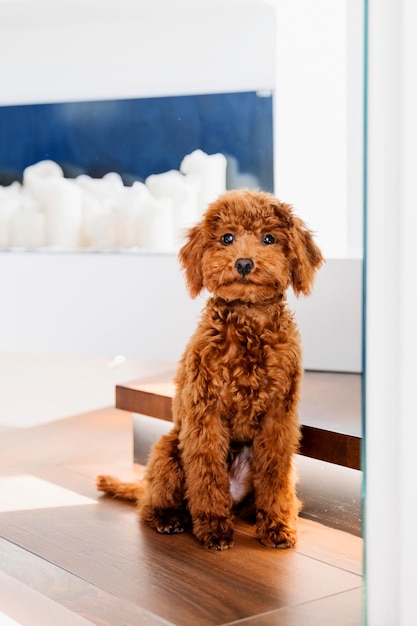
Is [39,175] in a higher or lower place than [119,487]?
higher

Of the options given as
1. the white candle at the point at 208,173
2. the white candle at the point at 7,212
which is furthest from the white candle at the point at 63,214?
the white candle at the point at 208,173

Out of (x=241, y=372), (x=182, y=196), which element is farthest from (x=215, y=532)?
(x=182, y=196)

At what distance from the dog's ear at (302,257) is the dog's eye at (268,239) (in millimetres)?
39

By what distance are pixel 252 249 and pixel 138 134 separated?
5.18ft

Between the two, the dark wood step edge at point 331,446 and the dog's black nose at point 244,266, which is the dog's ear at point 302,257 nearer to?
the dog's black nose at point 244,266

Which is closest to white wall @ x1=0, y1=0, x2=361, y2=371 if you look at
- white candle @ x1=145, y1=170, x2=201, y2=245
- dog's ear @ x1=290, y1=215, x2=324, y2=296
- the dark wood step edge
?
white candle @ x1=145, y1=170, x2=201, y2=245

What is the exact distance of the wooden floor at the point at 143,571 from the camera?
1.53 m

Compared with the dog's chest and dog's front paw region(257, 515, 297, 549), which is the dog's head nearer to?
the dog's chest

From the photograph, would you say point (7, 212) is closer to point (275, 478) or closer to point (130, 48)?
point (130, 48)

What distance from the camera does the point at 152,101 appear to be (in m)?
3.17

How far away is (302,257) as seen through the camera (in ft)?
5.88
